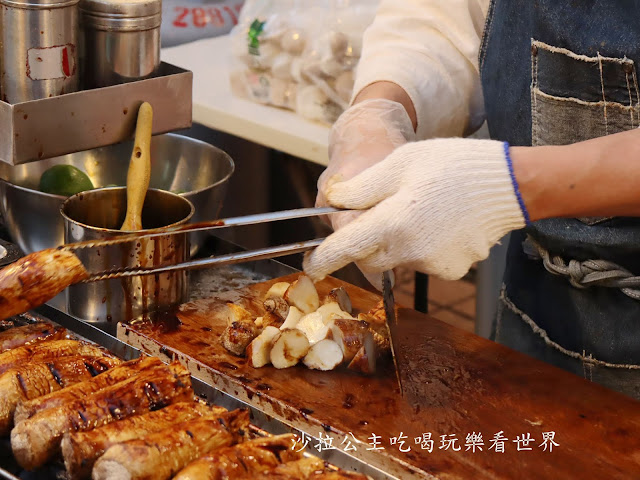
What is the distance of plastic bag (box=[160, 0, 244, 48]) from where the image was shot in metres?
4.27

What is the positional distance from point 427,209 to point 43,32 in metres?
0.95

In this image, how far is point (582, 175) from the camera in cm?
170

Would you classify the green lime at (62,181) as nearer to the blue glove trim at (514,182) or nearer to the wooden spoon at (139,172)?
the wooden spoon at (139,172)

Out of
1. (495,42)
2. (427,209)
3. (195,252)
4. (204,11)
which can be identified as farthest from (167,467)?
(204,11)

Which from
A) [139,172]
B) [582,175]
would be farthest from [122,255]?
[582,175]

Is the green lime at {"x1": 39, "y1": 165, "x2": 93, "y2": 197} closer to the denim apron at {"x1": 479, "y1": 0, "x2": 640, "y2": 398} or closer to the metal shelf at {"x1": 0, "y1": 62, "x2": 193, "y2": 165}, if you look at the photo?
the metal shelf at {"x1": 0, "y1": 62, "x2": 193, "y2": 165}

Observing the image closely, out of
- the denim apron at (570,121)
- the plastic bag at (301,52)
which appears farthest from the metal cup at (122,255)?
the plastic bag at (301,52)

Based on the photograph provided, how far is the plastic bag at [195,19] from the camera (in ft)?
14.0

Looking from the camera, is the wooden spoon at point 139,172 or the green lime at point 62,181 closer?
the wooden spoon at point 139,172

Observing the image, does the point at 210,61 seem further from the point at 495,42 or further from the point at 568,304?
the point at 568,304

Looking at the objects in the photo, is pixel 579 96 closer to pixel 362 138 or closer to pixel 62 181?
pixel 362 138

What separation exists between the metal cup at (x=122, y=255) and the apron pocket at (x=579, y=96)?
91 centimetres

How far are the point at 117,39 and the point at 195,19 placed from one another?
7.57 feet

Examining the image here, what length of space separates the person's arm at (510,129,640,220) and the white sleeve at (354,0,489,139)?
0.69 metres
